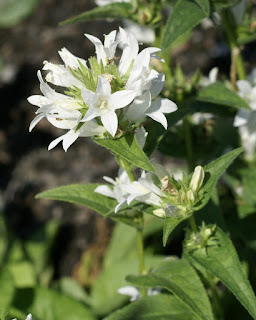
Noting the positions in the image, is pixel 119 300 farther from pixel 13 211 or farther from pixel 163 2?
pixel 163 2

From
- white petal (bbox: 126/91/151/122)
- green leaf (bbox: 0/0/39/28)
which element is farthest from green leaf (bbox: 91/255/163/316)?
green leaf (bbox: 0/0/39/28)

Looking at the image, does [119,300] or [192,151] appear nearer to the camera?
[192,151]

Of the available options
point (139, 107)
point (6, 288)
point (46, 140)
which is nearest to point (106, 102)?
point (139, 107)

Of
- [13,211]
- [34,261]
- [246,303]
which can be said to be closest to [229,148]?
[246,303]

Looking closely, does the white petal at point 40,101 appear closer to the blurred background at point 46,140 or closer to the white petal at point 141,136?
the white petal at point 141,136

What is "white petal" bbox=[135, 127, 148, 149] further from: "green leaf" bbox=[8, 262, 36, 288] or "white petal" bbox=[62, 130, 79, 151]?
"green leaf" bbox=[8, 262, 36, 288]

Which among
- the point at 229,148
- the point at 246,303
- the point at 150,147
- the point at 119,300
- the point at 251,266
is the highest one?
the point at 150,147

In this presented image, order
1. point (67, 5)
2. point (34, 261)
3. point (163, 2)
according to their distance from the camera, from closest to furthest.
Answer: point (163, 2)
point (34, 261)
point (67, 5)

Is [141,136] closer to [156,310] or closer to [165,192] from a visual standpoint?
[165,192]

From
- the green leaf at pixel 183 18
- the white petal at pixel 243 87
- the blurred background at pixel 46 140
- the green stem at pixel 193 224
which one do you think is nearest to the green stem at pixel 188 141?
A: the white petal at pixel 243 87
